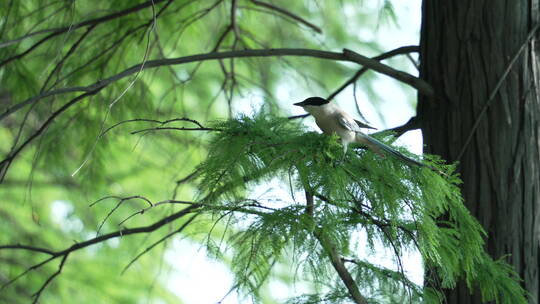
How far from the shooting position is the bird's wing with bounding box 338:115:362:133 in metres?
1.38

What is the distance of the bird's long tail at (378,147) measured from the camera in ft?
4.41

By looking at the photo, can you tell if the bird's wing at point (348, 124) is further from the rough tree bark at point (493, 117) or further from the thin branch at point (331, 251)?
the rough tree bark at point (493, 117)

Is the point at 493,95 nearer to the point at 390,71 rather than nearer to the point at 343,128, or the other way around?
the point at 390,71

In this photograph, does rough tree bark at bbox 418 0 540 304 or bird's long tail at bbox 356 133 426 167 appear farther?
rough tree bark at bbox 418 0 540 304

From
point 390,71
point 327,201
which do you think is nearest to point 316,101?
point 327,201

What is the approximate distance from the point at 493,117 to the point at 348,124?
0.70 metres

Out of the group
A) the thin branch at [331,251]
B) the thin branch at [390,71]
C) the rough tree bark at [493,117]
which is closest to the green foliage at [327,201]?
the thin branch at [331,251]

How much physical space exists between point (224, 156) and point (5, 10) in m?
1.47

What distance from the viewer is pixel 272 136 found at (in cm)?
140

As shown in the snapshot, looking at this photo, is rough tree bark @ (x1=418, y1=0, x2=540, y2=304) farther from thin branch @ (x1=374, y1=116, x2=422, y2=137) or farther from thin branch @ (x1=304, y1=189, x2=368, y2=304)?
thin branch @ (x1=304, y1=189, x2=368, y2=304)

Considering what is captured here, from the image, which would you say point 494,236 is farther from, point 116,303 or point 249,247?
point 116,303

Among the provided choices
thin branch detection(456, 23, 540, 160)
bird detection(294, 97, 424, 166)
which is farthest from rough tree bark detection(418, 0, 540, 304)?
bird detection(294, 97, 424, 166)

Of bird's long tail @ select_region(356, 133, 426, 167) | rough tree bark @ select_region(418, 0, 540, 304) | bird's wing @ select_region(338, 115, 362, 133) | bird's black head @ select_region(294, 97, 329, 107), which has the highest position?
rough tree bark @ select_region(418, 0, 540, 304)

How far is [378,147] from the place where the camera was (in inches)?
54.2
